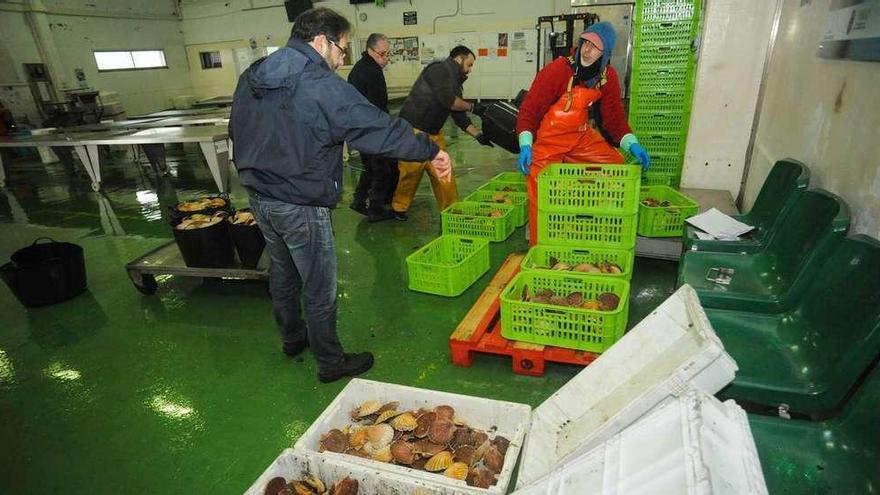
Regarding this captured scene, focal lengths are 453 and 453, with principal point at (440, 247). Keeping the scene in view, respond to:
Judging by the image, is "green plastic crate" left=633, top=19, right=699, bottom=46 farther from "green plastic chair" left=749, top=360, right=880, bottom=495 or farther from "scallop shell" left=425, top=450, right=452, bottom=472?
"scallop shell" left=425, top=450, right=452, bottom=472

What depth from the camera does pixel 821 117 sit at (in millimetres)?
2250

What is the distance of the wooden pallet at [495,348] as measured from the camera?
2.25 meters

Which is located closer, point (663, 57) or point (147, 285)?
point (147, 285)

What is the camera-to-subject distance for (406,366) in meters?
2.48

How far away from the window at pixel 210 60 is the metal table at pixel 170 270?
13293mm

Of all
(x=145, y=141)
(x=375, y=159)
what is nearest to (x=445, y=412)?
(x=375, y=159)

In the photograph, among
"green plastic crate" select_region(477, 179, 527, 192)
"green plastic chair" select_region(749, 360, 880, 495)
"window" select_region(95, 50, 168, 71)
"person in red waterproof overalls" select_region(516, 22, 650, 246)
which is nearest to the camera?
"green plastic chair" select_region(749, 360, 880, 495)

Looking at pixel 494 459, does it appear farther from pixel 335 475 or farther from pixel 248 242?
pixel 248 242

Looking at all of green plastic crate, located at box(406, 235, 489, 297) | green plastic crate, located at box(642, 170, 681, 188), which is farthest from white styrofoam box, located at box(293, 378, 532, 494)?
green plastic crate, located at box(642, 170, 681, 188)

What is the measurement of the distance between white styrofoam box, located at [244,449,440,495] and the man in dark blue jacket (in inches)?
31.6

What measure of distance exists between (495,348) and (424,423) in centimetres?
70

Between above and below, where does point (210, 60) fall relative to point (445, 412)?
above

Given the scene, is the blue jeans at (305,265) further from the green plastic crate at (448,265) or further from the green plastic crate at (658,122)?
the green plastic crate at (658,122)

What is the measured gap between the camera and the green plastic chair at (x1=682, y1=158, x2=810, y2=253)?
2182mm
